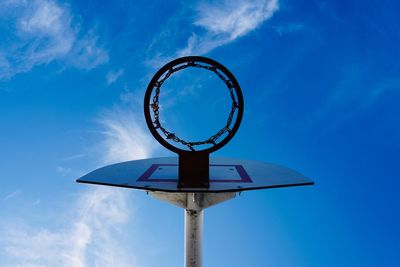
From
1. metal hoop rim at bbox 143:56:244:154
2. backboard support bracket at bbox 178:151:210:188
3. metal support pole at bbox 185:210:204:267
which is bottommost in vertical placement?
metal support pole at bbox 185:210:204:267

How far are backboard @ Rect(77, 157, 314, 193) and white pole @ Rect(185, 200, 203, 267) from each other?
911 millimetres

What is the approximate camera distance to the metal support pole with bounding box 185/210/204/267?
5.54 metres

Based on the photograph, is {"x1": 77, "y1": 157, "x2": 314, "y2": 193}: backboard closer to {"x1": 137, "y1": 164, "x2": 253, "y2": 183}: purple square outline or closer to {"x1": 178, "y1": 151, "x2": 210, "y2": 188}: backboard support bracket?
{"x1": 137, "y1": 164, "x2": 253, "y2": 183}: purple square outline

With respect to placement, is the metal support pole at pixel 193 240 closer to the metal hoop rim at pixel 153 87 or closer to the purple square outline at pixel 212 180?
the purple square outline at pixel 212 180

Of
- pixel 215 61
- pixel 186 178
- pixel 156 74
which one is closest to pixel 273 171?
pixel 186 178

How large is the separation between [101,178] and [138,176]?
20.9 inches

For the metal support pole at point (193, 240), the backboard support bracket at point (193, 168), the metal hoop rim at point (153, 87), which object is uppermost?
the metal hoop rim at point (153, 87)

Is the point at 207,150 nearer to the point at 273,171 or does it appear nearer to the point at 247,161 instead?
the point at 273,171

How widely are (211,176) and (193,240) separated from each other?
4.69ft

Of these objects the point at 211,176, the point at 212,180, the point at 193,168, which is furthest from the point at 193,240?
the point at 193,168

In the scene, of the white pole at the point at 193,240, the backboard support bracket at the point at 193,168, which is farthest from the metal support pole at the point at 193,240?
Answer: the backboard support bracket at the point at 193,168

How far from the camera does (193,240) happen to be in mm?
5590

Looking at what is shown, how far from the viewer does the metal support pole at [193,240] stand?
554cm

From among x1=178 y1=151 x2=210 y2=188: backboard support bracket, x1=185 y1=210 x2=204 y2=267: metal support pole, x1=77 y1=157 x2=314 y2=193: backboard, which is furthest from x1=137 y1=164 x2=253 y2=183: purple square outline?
x1=185 y1=210 x2=204 y2=267: metal support pole
